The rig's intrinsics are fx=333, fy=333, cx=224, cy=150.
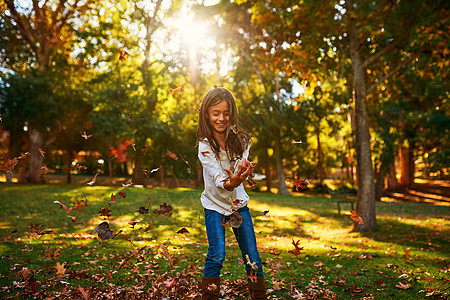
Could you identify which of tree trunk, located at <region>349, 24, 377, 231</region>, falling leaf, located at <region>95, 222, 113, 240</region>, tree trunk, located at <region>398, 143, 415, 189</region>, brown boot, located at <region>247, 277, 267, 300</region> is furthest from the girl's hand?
tree trunk, located at <region>398, 143, 415, 189</region>

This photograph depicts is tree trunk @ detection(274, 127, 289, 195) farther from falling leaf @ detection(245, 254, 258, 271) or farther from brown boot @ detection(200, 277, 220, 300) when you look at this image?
brown boot @ detection(200, 277, 220, 300)

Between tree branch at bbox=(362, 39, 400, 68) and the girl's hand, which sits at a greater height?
tree branch at bbox=(362, 39, 400, 68)

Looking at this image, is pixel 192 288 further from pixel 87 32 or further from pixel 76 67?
pixel 76 67

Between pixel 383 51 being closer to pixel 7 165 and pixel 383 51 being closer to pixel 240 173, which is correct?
pixel 240 173

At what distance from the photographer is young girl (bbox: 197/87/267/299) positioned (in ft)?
10.2

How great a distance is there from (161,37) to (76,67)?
357 inches

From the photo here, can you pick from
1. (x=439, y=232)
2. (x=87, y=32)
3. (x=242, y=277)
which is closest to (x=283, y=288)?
(x=242, y=277)

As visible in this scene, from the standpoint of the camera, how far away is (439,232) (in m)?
8.99

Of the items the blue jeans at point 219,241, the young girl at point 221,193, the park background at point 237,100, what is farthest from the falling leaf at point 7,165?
the blue jeans at point 219,241

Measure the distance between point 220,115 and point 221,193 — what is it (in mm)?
791

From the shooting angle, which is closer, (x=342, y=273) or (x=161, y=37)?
(x=342, y=273)

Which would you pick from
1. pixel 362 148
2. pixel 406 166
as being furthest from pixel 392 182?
pixel 362 148

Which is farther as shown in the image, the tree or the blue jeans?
the tree

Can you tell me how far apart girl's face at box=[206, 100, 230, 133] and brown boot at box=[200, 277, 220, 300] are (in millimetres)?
1440
